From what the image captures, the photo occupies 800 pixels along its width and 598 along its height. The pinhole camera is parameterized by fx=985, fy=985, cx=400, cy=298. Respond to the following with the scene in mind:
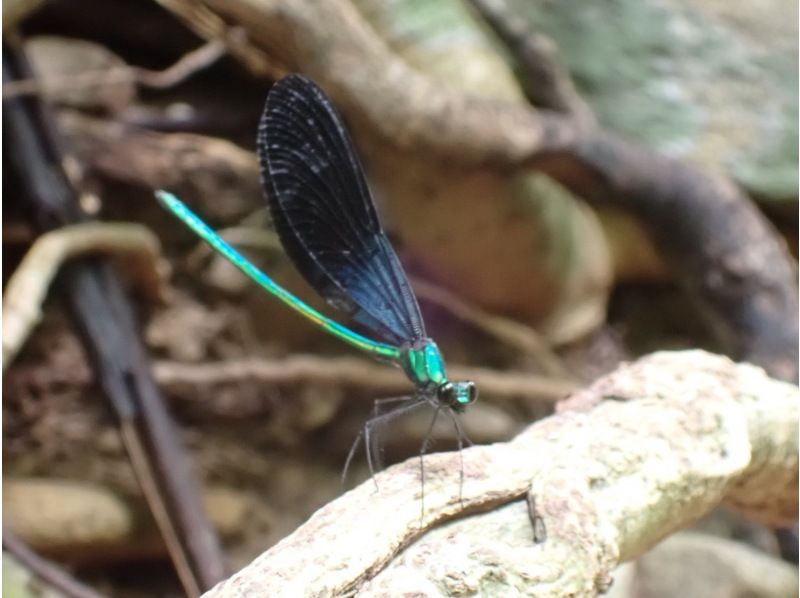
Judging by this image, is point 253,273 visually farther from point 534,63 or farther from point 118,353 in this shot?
point 534,63

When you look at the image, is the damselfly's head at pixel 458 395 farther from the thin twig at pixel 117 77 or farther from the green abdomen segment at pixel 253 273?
the thin twig at pixel 117 77

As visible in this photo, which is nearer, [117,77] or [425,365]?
[425,365]

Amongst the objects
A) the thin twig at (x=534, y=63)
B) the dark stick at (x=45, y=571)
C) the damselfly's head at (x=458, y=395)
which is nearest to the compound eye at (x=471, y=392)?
the damselfly's head at (x=458, y=395)

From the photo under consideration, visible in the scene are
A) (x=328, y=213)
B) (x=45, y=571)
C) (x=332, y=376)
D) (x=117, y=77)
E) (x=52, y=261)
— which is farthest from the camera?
(x=332, y=376)

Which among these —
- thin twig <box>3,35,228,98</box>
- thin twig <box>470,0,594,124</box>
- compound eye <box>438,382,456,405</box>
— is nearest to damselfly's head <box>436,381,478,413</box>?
compound eye <box>438,382,456,405</box>

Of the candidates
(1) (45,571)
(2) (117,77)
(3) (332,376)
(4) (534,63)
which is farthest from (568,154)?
(1) (45,571)

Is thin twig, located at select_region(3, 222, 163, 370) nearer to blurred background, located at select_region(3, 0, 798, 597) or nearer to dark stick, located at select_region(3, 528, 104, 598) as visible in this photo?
blurred background, located at select_region(3, 0, 798, 597)

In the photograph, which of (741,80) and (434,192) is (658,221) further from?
(741,80)
